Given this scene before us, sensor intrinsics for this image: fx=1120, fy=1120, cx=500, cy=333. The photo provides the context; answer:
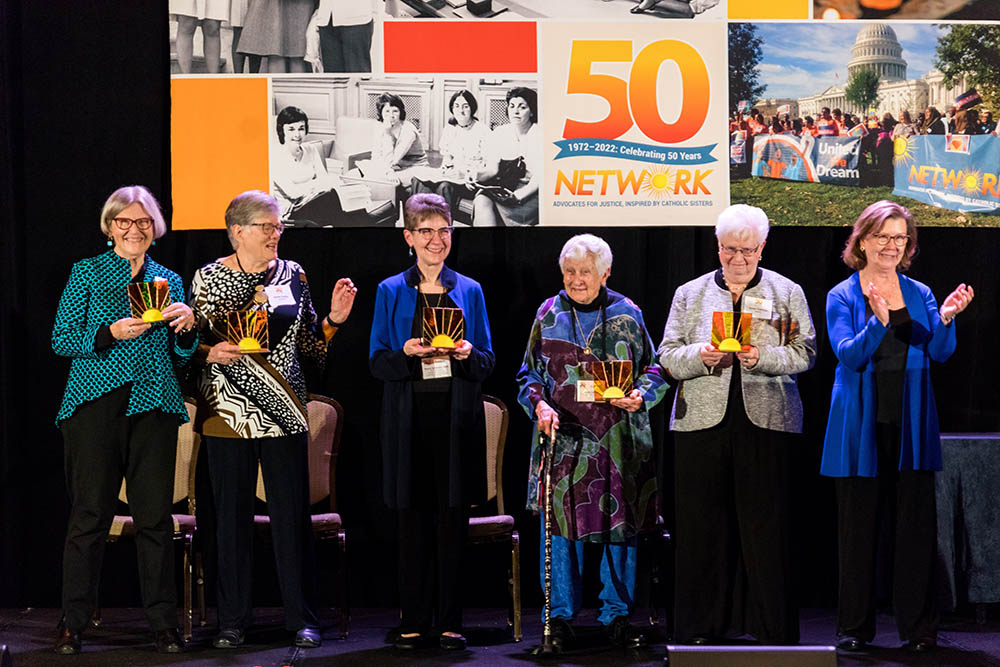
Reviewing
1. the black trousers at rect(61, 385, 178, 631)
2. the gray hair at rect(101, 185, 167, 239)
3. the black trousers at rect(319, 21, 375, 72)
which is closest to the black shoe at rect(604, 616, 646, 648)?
the black trousers at rect(61, 385, 178, 631)

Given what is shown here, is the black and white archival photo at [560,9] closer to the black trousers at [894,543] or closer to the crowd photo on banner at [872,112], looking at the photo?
the crowd photo on banner at [872,112]

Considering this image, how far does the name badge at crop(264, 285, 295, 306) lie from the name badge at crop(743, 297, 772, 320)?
1787mm

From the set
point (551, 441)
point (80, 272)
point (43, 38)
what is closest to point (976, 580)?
point (551, 441)

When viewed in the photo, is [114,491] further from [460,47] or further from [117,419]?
[460,47]

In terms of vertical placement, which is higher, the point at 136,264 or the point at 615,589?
the point at 136,264

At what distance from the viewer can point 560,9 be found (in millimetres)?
5301

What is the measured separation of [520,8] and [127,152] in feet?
6.57

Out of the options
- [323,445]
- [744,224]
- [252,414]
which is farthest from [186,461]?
[744,224]

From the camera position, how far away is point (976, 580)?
491 centimetres

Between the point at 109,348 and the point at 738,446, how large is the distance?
95.8 inches

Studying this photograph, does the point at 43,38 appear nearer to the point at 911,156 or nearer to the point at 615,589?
the point at 615,589

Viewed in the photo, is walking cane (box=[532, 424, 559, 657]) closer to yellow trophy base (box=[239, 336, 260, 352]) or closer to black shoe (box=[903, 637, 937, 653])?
yellow trophy base (box=[239, 336, 260, 352])

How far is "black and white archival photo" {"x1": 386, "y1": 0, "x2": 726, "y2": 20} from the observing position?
208 inches

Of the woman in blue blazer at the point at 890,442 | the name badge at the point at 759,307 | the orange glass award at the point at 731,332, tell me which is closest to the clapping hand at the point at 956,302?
the woman in blue blazer at the point at 890,442
